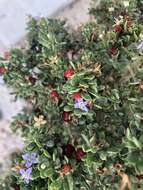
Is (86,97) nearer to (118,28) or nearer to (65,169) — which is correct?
(65,169)

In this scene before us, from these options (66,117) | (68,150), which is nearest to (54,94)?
(66,117)

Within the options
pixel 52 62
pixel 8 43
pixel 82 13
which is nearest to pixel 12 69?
pixel 52 62

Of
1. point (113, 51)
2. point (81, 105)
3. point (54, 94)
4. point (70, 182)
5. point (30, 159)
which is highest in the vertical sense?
point (113, 51)

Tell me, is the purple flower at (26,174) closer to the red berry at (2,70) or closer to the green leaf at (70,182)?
the green leaf at (70,182)

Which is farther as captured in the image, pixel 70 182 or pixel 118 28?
pixel 118 28

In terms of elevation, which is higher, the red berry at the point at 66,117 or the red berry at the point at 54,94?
the red berry at the point at 54,94

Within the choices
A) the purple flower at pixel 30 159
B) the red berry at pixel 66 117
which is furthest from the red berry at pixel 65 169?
the red berry at pixel 66 117

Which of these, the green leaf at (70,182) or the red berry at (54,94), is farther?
the red berry at (54,94)

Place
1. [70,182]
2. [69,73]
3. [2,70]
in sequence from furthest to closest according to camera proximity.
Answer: [2,70]
[69,73]
[70,182]
